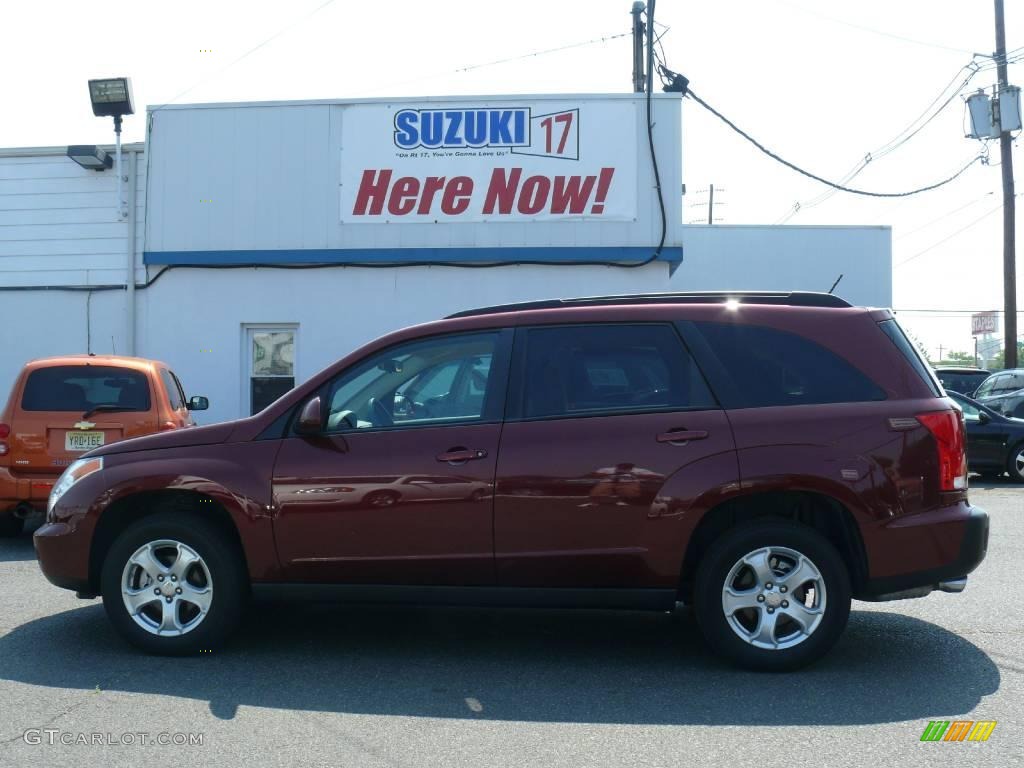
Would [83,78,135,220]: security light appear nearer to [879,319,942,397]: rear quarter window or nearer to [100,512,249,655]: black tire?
[100,512,249,655]: black tire

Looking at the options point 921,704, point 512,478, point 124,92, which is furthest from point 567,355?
point 124,92

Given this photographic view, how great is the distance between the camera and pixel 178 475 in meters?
5.73

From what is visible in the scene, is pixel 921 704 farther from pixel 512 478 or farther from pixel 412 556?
pixel 412 556

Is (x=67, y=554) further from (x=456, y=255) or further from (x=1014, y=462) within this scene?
(x=1014, y=462)

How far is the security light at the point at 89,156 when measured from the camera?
15.7 meters

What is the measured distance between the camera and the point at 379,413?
5.78 m

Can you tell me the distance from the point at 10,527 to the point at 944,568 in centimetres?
840

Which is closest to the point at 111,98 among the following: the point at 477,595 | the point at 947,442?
the point at 477,595

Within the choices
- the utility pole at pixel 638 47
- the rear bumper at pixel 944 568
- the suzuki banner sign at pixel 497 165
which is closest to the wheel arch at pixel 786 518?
the rear bumper at pixel 944 568

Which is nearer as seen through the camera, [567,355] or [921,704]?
[921,704]

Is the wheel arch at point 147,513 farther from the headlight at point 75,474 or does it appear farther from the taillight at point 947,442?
the taillight at point 947,442

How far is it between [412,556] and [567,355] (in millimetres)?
1317

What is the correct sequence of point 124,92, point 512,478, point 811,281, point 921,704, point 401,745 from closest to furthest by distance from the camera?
point 401,745 → point 921,704 → point 512,478 → point 124,92 → point 811,281

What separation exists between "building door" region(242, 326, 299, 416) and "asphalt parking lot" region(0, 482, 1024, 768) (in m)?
8.97
